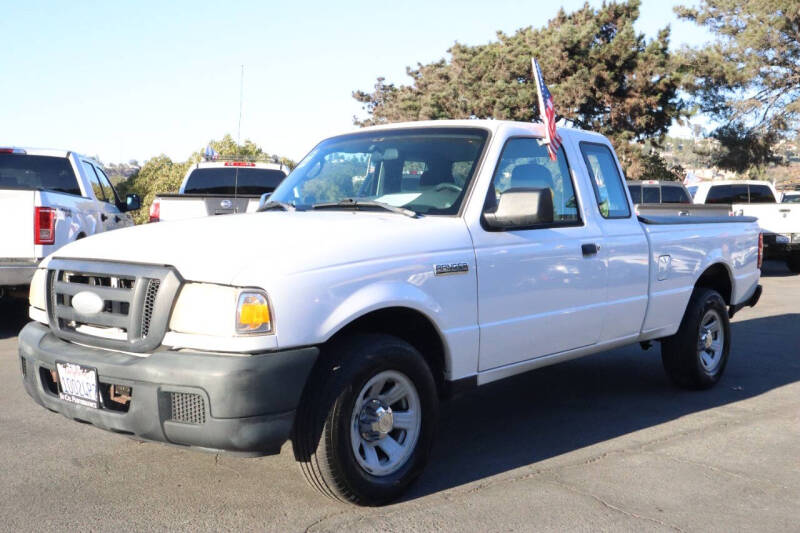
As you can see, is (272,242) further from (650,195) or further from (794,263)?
(650,195)

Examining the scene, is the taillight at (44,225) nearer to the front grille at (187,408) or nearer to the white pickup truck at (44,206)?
the white pickup truck at (44,206)

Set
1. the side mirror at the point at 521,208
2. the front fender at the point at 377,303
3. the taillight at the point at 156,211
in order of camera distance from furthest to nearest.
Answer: the taillight at the point at 156,211 → the side mirror at the point at 521,208 → the front fender at the point at 377,303

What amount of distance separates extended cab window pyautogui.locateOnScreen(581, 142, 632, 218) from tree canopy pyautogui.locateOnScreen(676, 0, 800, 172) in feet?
87.8

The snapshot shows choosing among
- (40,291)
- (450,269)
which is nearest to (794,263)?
(450,269)

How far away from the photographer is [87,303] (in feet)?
12.8

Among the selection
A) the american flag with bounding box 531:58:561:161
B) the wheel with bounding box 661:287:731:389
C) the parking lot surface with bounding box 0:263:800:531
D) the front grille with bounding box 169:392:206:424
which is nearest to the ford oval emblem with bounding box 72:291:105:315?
the front grille with bounding box 169:392:206:424

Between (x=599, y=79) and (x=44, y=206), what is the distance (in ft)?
82.7

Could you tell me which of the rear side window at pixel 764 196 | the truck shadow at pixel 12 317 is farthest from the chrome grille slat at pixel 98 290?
the rear side window at pixel 764 196

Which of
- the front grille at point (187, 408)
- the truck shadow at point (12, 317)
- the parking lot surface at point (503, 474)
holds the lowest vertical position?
the parking lot surface at point (503, 474)

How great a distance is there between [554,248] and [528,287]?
1.19ft

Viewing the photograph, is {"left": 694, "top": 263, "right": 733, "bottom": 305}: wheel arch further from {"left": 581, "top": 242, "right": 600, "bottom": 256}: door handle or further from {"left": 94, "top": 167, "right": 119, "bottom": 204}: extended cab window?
{"left": 94, "top": 167, "right": 119, "bottom": 204}: extended cab window

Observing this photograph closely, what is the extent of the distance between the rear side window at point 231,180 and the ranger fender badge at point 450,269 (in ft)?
29.3

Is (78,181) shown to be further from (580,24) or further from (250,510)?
(580,24)

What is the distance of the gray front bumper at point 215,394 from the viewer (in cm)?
345
